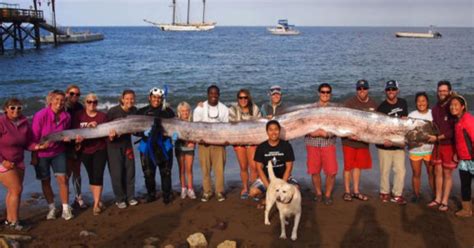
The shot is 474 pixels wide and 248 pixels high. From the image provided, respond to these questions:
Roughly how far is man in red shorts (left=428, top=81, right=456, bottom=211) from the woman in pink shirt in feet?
19.4

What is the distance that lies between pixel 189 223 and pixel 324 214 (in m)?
2.04

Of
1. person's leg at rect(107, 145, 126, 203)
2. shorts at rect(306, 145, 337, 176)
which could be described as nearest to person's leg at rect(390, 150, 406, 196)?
shorts at rect(306, 145, 337, 176)

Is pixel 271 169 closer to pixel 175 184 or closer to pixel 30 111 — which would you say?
pixel 175 184

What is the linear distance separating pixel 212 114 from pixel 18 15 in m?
42.0

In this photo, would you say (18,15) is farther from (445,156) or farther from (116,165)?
(445,156)

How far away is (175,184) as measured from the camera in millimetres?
8312

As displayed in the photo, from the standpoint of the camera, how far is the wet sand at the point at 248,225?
5.69m

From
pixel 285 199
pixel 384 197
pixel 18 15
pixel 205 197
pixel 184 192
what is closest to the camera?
pixel 285 199

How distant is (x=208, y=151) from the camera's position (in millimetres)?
7320

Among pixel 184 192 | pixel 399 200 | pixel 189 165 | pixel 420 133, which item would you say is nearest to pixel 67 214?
pixel 184 192

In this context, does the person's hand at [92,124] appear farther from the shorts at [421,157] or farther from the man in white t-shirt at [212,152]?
the shorts at [421,157]

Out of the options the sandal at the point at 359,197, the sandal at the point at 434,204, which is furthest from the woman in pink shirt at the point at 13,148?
the sandal at the point at 434,204

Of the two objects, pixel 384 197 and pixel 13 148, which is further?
pixel 384 197

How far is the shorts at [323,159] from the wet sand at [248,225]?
0.57 m
